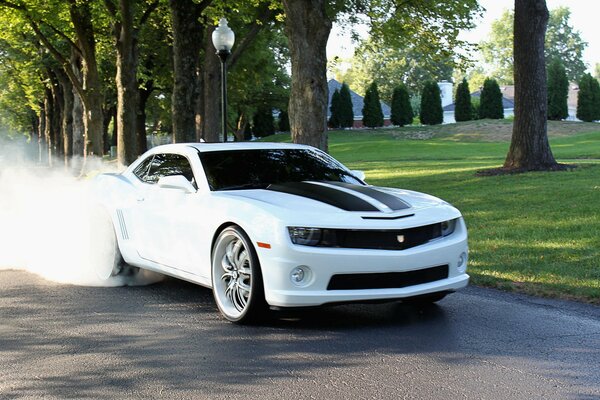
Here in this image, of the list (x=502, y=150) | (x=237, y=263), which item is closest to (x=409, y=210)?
(x=237, y=263)

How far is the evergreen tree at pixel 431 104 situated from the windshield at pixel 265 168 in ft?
190

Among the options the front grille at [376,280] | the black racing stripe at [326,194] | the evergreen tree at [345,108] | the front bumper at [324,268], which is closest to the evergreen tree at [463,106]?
the evergreen tree at [345,108]

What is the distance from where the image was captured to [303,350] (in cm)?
563

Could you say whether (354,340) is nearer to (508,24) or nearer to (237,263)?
(237,263)

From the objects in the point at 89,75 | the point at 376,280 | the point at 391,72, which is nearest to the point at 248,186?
the point at 376,280

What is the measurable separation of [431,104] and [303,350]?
61.3 m

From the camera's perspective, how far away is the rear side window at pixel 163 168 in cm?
762

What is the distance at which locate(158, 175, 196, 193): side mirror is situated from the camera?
7.10 metres

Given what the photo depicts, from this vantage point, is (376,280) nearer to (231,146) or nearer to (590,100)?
(231,146)

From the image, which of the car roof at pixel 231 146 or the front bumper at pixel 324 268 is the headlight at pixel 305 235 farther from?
the car roof at pixel 231 146

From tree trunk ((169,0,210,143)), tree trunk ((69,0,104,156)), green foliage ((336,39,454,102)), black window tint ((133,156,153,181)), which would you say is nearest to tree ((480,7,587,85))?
green foliage ((336,39,454,102))

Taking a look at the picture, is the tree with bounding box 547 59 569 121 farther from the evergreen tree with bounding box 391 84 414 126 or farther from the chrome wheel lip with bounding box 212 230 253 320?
the chrome wheel lip with bounding box 212 230 253 320

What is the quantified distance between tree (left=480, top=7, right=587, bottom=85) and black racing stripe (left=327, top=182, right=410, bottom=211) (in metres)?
131

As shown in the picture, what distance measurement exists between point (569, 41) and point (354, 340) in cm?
13963
